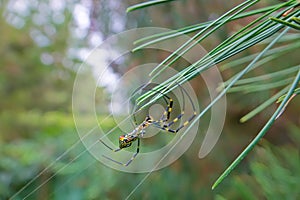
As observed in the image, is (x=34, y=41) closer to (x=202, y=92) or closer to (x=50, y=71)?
(x=50, y=71)

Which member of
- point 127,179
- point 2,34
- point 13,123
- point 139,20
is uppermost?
point 2,34

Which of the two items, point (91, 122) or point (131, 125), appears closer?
point (131, 125)

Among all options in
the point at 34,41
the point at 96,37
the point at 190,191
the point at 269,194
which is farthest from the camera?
the point at 34,41

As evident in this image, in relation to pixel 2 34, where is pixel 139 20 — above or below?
below

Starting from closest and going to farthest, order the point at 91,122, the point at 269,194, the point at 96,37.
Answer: the point at 269,194 < the point at 96,37 < the point at 91,122

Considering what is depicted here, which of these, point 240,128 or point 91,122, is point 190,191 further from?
point 91,122

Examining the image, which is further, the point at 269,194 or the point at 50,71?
the point at 50,71

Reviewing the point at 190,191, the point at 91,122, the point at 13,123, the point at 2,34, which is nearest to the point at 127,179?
the point at 190,191

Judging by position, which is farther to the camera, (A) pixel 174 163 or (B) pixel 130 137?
(A) pixel 174 163

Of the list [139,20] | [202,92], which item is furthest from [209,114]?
[139,20]
